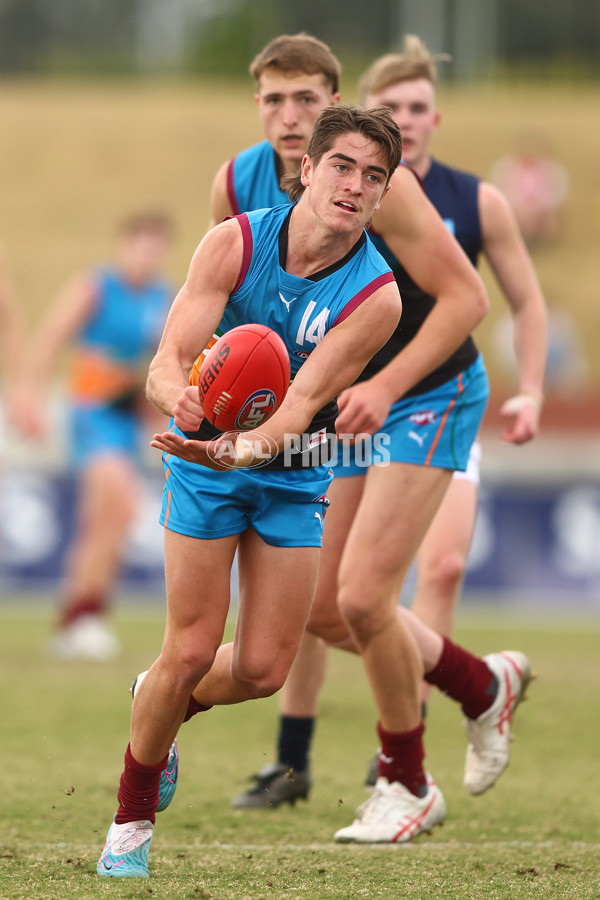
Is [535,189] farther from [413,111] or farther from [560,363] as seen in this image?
[413,111]

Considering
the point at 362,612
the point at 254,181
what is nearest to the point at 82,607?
the point at 362,612

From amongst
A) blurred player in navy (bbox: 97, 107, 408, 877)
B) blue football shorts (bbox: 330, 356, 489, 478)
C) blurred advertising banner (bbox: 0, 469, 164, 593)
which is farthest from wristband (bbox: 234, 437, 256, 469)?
blurred advertising banner (bbox: 0, 469, 164, 593)

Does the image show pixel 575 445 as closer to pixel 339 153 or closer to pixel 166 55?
pixel 339 153

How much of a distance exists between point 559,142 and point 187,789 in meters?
22.3

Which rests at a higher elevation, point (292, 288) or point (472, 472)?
point (292, 288)

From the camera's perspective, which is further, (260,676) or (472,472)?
(472,472)

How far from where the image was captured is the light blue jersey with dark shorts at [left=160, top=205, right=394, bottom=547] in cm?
371

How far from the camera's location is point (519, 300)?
5184 mm

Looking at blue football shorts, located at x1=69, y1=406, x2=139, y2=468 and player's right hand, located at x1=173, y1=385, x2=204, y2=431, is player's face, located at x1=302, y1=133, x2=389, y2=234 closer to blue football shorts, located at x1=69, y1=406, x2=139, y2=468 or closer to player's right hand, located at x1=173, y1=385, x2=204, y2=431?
player's right hand, located at x1=173, y1=385, x2=204, y2=431

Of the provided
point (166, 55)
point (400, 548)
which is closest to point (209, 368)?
point (400, 548)

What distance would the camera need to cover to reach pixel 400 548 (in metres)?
4.54

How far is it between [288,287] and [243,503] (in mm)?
606

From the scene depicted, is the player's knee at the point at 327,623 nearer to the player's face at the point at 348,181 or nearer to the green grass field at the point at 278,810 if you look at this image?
the green grass field at the point at 278,810

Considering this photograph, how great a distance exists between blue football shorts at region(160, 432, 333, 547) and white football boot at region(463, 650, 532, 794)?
54.0 inches
